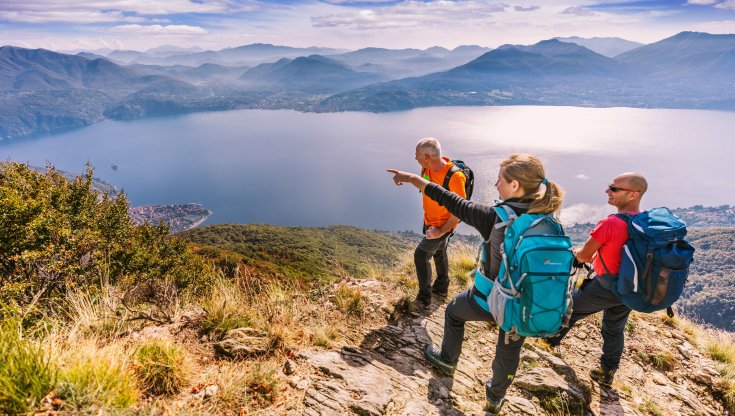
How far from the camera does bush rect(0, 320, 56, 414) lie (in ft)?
5.57

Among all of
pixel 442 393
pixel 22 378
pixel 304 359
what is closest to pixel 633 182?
pixel 442 393

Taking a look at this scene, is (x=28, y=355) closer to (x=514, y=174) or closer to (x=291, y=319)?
(x=291, y=319)

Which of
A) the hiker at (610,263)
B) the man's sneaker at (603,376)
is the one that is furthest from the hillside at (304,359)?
the hiker at (610,263)

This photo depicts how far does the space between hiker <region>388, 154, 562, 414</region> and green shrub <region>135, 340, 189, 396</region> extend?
Answer: 217cm

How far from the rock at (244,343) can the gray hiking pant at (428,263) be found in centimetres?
196

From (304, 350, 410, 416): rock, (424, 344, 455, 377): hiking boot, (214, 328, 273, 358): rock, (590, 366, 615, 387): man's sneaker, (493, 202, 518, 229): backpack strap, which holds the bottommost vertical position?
(590, 366, 615, 387): man's sneaker

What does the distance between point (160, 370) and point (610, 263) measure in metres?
3.69

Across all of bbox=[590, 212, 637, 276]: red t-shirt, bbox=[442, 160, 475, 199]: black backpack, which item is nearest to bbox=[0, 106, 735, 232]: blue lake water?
bbox=[442, 160, 475, 199]: black backpack

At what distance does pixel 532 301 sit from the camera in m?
2.28

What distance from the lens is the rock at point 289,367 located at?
279 cm

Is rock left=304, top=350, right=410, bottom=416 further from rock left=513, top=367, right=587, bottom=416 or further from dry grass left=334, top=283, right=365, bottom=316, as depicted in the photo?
rock left=513, top=367, right=587, bottom=416

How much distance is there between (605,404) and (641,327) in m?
2.29

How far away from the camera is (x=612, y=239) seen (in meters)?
3.02

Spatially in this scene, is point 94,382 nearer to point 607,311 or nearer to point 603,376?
point 607,311
